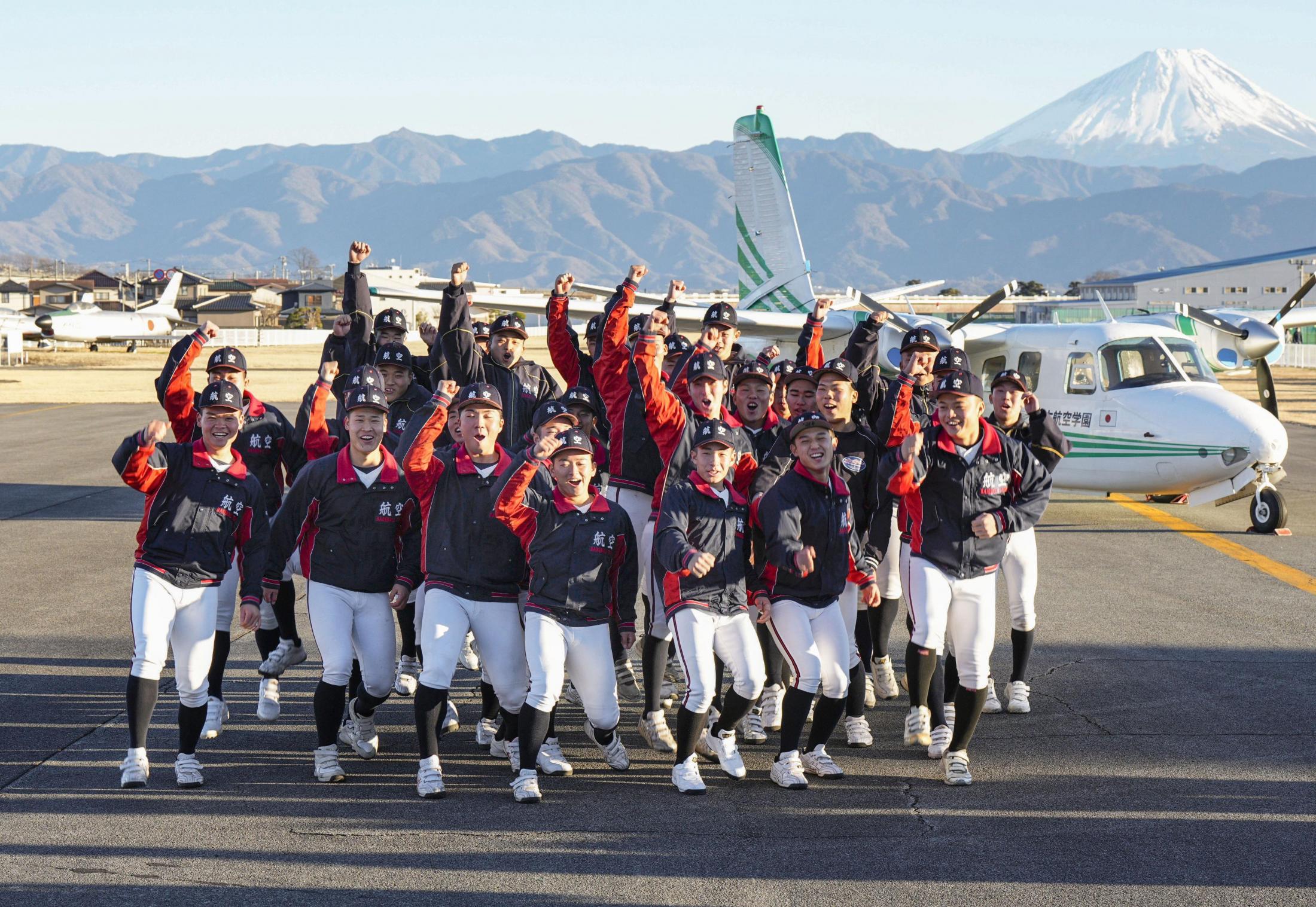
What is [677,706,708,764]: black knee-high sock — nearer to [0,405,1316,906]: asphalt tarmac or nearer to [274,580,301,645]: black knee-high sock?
[0,405,1316,906]: asphalt tarmac

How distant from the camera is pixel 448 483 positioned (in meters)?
7.10

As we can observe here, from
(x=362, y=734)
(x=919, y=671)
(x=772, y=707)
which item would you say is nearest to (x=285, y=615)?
(x=362, y=734)

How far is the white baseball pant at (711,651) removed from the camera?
6840mm

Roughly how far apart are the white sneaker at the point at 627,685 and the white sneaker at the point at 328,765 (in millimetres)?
2209

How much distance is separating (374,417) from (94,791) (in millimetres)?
2518

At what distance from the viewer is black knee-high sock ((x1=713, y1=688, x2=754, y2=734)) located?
6973mm

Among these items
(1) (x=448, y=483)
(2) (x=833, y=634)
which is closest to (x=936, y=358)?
(2) (x=833, y=634)

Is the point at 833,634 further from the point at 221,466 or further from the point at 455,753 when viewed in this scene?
the point at 221,466

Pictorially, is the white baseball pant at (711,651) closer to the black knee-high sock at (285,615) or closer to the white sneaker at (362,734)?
the white sneaker at (362,734)

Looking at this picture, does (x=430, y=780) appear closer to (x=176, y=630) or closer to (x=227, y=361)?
(x=176, y=630)

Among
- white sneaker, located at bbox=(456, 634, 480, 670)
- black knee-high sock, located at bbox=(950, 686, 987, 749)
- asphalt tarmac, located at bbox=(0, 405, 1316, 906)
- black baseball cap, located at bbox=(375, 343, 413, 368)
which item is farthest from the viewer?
white sneaker, located at bbox=(456, 634, 480, 670)

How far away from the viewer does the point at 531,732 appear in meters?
6.68

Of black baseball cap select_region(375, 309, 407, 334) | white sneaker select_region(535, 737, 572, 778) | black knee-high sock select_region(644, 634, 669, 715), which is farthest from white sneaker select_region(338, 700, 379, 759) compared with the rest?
black baseball cap select_region(375, 309, 407, 334)

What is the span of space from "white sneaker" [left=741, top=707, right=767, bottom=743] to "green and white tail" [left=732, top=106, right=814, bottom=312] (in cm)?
1825
